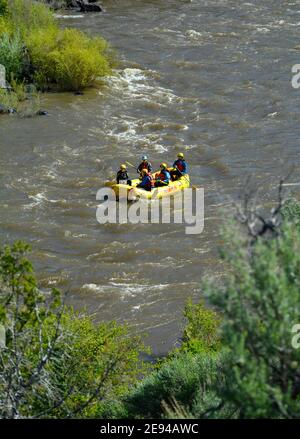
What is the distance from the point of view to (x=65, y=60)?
82.7 ft

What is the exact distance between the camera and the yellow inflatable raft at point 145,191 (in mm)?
18703

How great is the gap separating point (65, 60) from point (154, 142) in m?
4.68

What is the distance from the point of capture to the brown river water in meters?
15.6

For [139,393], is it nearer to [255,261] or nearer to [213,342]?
[213,342]

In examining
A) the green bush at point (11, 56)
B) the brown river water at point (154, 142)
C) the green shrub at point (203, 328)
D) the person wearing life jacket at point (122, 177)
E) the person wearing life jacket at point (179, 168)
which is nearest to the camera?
the green shrub at point (203, 328)

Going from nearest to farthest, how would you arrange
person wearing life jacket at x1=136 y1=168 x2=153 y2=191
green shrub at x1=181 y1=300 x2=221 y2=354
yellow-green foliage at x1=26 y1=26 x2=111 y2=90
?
green shrub at x1=181 y1=300 x2=221 y2=354 < person wearing life jacket at x1=136 y1=168 x2=153 y2=191 < yellow-green foliage at x1=26 y1=26 x2=111 y2=90

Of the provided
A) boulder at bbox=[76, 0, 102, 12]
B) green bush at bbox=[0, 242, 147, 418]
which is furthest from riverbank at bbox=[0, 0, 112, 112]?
green bush at bbox=[0, 242, 147, 418]

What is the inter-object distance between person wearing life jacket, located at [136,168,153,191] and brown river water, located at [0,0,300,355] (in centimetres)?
123

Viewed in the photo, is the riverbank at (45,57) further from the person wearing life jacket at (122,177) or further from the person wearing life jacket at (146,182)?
the person wearing life jacket at (146,182)

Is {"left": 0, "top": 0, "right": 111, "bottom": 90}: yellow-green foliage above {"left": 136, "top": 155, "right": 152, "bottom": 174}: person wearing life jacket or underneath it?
above

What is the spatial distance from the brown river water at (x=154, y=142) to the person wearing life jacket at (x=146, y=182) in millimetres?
1229

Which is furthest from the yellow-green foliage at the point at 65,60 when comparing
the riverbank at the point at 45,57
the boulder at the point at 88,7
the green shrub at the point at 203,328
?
the green shrub at the point at 203,328

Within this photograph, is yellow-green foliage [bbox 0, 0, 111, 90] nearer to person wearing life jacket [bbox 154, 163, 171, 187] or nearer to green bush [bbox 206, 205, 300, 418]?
person wearing life jacket [bbox 154, 163, 171, 187]

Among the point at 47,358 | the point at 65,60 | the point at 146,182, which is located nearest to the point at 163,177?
the point at 146,182
